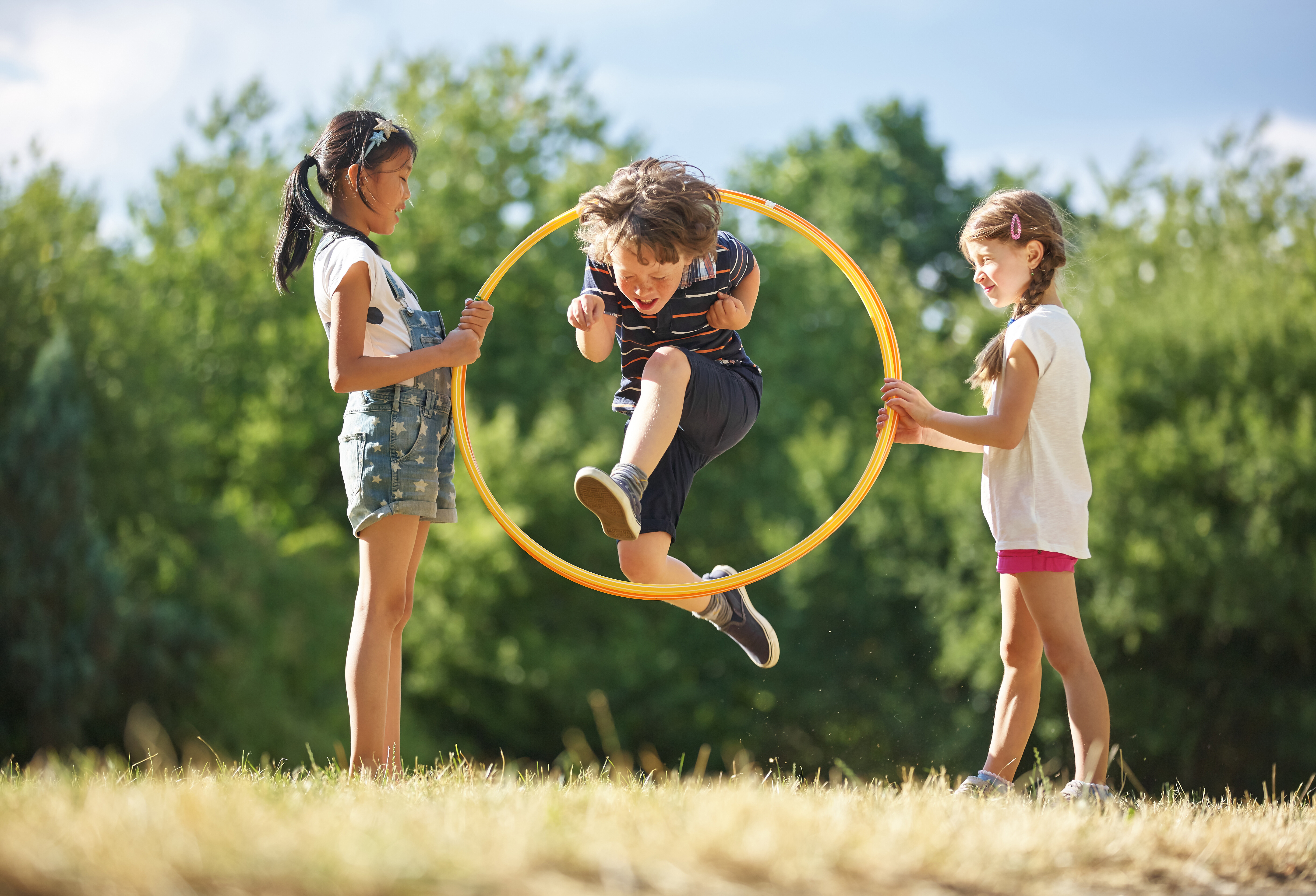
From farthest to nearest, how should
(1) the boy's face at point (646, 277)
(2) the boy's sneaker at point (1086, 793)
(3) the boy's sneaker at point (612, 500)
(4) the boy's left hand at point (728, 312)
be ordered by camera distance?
(4) the boy's left hand at point (728, 312) → (1) the boy's face at point (646, 277) → (3) the boy's sneaker at point (612, 500) → (2) the boy's sneaker at point (1086, 793)

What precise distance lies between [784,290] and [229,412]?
11.9 metres

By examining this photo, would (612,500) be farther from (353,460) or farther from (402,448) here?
(353,460)

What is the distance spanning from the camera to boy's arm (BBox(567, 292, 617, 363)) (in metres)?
4.63

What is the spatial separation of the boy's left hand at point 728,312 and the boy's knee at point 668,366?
0.24 m

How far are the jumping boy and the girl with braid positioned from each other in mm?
770

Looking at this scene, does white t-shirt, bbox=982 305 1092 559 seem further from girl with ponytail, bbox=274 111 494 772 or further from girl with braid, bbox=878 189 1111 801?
girl with ponytail, bbox=274 111 494 772

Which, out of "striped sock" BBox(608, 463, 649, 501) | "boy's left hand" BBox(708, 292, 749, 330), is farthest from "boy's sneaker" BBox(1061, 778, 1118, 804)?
"boy's left hand" BBox(708, 292, 749, 330)

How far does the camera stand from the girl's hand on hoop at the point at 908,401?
4.24 meters

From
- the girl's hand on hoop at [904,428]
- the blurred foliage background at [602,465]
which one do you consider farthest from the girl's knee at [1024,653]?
the blurred foliage background at [602,465]

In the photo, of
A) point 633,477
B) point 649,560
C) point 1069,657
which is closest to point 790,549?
point 649,560

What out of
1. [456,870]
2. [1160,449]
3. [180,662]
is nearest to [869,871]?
[456,870]

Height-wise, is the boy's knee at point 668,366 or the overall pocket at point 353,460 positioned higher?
the boy's knee at point 668,366

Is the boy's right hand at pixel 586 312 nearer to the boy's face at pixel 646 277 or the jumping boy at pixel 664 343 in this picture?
the jumping boy at pixel 664 343

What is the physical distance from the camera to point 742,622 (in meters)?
5.17
